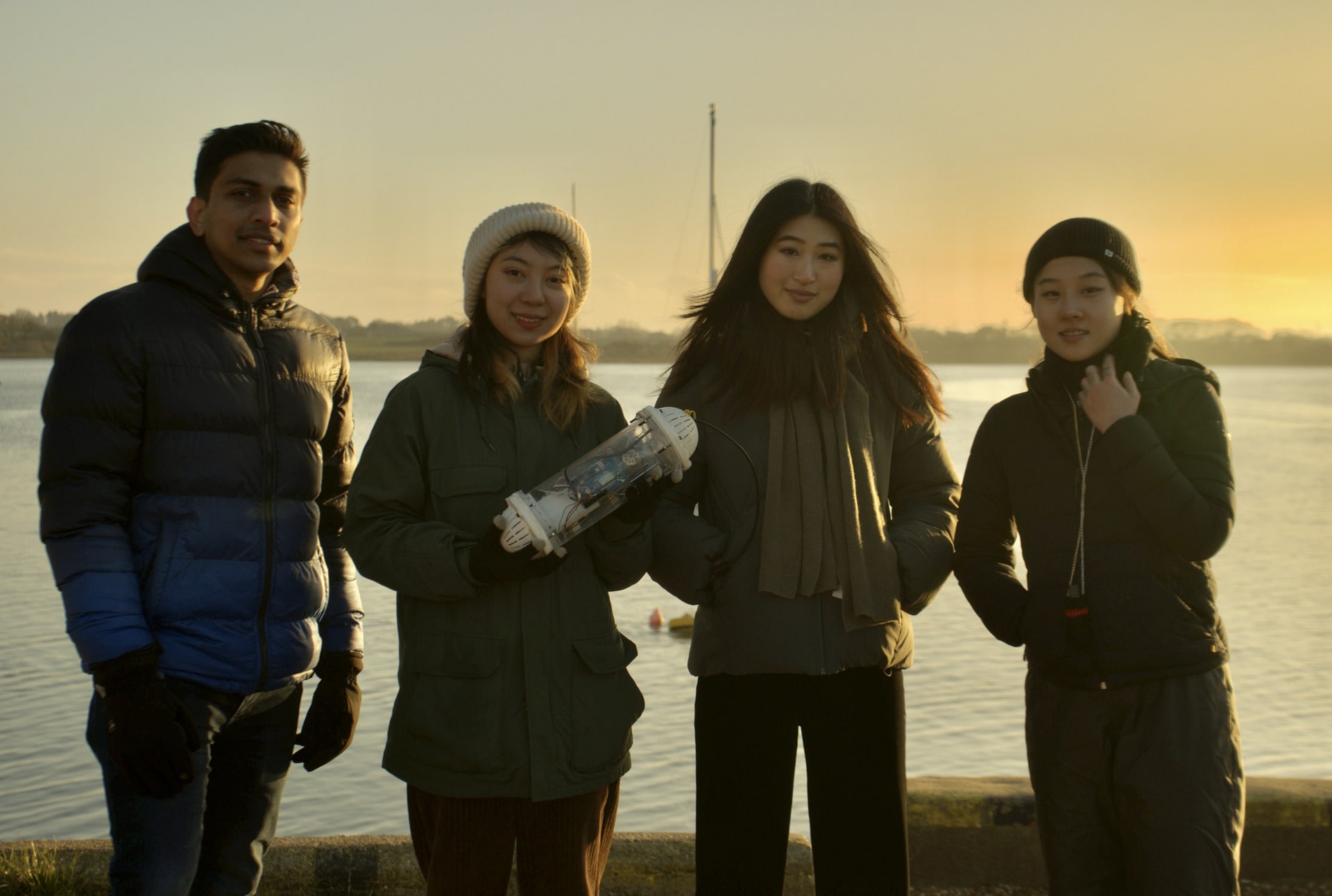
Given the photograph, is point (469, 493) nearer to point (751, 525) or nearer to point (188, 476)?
point (188, 476)

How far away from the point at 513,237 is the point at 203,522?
0.95 m

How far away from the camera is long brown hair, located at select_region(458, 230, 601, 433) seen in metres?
2.54

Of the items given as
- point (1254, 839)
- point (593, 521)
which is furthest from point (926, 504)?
point (1254, 839)

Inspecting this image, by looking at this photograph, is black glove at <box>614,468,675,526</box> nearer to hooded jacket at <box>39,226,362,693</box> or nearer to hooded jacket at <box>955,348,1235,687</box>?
hooded jacket at <box>39,226,362,693</box>

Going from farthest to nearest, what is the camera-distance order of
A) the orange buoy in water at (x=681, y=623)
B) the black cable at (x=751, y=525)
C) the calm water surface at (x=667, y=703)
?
the orange buoy in water at (x=681, y=623), the calm water surface at (x=667, y=703), the black cable at (x=751, y=525)

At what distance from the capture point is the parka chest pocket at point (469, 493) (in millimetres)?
2463

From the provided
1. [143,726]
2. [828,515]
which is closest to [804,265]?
[828,515]

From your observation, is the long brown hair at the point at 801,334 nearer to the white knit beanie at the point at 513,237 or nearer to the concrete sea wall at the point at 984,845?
the white knit beanie at the point at 513,237

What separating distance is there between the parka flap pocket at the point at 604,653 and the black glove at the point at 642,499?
0.94ft

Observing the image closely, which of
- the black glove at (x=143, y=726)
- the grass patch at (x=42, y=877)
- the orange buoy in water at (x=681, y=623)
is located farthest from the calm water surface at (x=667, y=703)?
the grass patch at (x=42, y=877)

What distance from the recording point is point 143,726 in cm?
212

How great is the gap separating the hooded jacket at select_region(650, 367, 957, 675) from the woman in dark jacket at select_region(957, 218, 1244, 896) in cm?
14

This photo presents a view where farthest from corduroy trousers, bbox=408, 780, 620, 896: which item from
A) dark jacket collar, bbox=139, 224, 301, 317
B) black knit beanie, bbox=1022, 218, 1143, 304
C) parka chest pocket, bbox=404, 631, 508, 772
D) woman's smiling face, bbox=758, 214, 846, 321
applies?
black knit beanie, bbox=1022, 218, 1143, 304

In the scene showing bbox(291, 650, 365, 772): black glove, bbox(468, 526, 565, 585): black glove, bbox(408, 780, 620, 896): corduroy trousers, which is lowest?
bbox(408, 780, 620, 896): corduroy trousers
